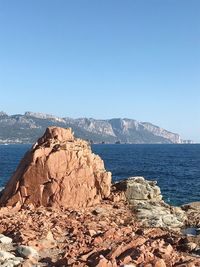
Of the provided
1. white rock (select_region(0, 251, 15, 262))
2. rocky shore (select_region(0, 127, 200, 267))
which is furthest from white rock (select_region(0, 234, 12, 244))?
white rock (select_region(0, 251, 15, 262))

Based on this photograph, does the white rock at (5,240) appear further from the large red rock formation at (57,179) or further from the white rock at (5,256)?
the large red rock formation at (57,179)

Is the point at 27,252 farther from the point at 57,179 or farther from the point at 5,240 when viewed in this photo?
the point at 57,179

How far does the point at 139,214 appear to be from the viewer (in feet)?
136

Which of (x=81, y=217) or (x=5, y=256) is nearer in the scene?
(x=5, y=256)

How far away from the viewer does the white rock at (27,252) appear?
1037 inches

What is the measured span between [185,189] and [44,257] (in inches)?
2177

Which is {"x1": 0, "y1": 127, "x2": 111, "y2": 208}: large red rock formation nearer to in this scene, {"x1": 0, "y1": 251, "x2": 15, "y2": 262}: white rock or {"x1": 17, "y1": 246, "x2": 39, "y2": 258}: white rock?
{"x1": 17, "y1": 246, "x2": 39, "y2": 258}: white rock

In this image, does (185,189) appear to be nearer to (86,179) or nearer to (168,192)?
(168,192)

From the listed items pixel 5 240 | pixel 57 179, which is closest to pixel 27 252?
pixel 5 240

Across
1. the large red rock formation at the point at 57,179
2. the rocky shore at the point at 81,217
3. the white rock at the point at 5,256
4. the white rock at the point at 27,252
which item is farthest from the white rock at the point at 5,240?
the large red rock formation at the point at 57,179

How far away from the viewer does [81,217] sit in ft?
123

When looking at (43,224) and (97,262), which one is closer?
(97,262)

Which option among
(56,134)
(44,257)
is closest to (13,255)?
(44,257)

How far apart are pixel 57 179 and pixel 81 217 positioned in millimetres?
6041
